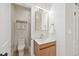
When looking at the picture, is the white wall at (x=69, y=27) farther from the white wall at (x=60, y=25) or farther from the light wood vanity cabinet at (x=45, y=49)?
the light wood vanity cabinet at (x=45, y=49)

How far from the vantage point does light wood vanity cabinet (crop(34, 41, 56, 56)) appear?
3.49 ft

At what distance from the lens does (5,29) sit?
3.48 feet

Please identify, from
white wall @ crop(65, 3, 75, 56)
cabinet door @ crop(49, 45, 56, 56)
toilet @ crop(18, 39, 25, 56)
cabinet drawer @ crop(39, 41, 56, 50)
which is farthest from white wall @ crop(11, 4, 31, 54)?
white wall @ crop(65, 3, 75, 56)

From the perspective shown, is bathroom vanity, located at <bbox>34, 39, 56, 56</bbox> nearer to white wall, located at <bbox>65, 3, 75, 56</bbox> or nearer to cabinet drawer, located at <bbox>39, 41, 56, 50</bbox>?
cabinet drawer, located at <bbox>39, 41, 56, 50</bbox>

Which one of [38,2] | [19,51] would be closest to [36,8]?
[38,2]

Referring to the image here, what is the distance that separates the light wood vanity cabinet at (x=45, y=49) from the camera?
1064 millimetres

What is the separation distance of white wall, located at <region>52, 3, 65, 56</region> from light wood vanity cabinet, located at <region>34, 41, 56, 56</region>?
2.7 inches

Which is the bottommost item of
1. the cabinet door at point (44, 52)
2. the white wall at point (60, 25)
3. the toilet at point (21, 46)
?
the cabinet door at point (44, 52)

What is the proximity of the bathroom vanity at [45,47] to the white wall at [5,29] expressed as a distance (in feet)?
1.20

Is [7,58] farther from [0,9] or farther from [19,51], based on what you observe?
[0,9]

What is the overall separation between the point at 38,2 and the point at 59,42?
607 mm

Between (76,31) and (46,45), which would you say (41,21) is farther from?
(76,31)

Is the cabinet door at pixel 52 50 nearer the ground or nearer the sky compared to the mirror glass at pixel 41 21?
nearer the ground

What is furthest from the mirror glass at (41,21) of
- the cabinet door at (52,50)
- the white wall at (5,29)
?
the white wall at (5,29)
